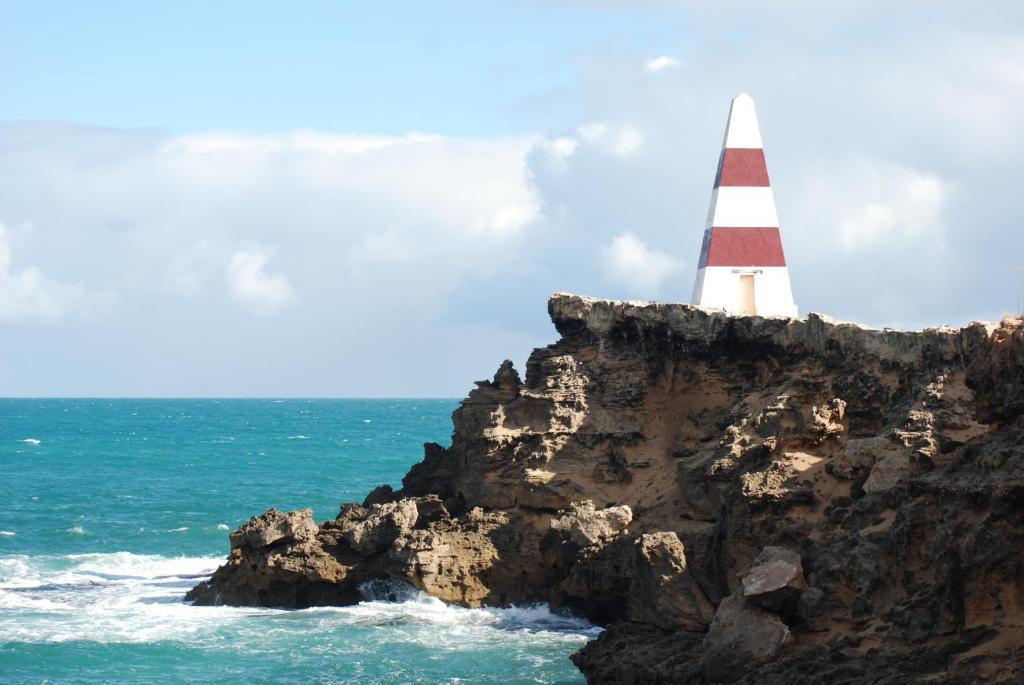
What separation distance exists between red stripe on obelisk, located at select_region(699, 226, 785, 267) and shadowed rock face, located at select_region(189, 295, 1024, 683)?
1364 millimetres

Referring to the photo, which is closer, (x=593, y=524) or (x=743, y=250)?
(x=593, y=524)

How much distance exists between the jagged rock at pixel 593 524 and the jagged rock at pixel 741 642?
17.7 ft

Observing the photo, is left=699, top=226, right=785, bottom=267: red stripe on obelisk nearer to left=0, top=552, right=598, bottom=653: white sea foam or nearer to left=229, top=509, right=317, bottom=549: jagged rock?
left=0, top=552, right=598, bottom=653: white sea foam

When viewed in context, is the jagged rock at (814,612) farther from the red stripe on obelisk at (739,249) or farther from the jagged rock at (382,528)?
the jagged rock at (382,528)

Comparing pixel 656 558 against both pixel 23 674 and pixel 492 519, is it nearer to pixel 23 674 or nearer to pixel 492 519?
pixel 492 519

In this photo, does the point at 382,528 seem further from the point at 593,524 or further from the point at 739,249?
the point at 739,249

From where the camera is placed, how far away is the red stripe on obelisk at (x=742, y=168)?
26.3 meters

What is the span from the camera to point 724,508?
72.0 ft

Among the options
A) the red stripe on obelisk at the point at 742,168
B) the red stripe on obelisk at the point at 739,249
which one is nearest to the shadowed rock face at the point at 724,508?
the red stripe on obelisk at the point at 739,249

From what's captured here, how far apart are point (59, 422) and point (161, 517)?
73.7 m

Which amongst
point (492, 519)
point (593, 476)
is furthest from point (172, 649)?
point (593, 476)

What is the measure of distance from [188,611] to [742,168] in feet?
40.3

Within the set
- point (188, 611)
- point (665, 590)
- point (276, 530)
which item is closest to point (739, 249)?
point (665, 590)

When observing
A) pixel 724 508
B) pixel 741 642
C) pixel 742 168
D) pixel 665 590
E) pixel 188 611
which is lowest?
pixel 188 611
